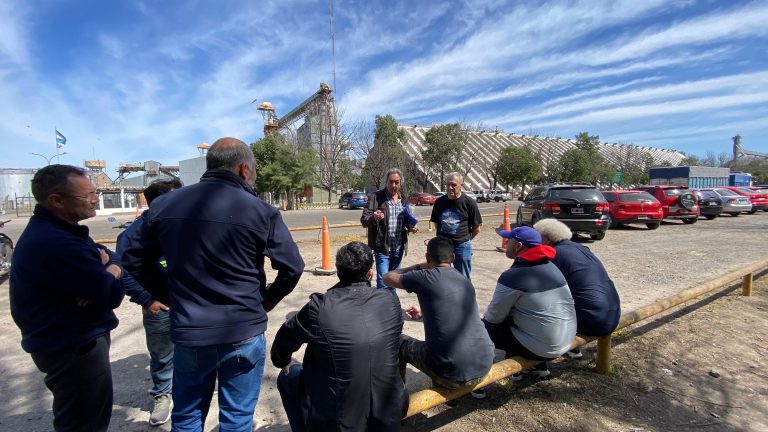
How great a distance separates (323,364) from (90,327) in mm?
1188

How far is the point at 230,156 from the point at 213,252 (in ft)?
1.65

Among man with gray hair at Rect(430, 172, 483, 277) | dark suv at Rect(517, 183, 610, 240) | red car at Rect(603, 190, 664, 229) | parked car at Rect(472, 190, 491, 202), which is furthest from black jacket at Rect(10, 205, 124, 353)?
parked car at Rect(472, 190, 491, 202)

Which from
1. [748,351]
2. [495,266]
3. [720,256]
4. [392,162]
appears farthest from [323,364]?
[392,162]

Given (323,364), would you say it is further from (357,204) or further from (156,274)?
(357,204)

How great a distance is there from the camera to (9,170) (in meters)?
50.6

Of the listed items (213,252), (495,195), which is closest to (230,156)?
(213,252)

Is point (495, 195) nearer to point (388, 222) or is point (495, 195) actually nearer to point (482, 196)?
point (482, 196)

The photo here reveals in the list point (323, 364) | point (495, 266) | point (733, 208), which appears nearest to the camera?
point (323, 364)

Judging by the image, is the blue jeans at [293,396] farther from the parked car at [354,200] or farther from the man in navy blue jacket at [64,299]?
the parked car at [354,200]

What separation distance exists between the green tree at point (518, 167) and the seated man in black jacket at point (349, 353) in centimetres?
Result: 5096

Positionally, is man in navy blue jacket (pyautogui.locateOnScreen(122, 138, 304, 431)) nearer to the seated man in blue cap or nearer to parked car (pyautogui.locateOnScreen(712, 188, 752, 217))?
the seated man in blue cap

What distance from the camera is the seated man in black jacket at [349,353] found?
1.91 m

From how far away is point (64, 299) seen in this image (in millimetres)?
1886

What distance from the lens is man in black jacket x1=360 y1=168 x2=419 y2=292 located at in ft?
15.2
